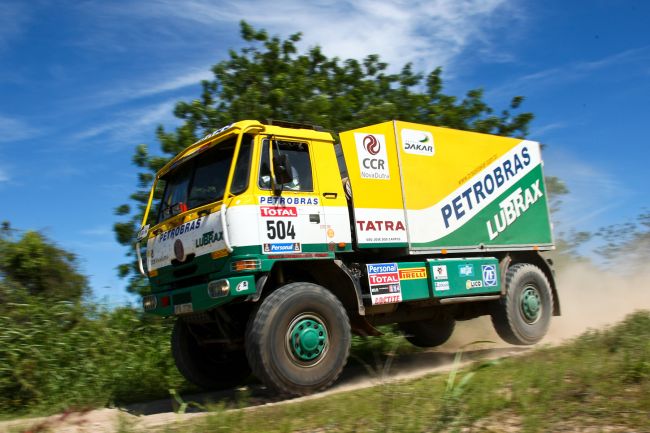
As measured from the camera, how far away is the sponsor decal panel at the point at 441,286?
26.5 feet

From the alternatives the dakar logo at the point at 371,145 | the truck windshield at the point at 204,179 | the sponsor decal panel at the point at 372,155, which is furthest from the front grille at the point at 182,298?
the dakar logo at the point at 371,145

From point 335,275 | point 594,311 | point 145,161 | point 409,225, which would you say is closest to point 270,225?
point 335,275

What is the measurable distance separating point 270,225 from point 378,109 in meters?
7.50

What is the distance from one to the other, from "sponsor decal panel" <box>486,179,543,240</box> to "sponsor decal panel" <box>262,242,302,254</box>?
12.1ft

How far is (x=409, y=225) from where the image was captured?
7.97 m

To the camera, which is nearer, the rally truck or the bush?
the rally truck

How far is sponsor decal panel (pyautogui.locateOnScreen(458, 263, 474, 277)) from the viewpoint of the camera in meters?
8.48

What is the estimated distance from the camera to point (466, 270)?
856 centimetres

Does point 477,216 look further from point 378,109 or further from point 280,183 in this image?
point 378,109

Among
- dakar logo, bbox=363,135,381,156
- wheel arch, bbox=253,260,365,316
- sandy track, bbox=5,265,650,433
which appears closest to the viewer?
sandy track, bbox=5,265,650,433

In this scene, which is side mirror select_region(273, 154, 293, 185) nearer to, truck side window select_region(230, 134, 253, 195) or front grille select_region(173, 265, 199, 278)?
truck side window select_region(230, 134, 253, 195)

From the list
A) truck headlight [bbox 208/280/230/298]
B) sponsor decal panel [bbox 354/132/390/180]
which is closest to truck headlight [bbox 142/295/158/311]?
truck headlight [bbox 208/280/230/298]

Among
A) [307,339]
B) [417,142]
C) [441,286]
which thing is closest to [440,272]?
[441,286]

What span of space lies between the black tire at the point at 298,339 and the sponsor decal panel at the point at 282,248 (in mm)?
399
